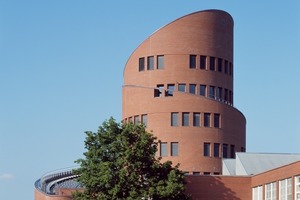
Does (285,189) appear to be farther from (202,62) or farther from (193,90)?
(202,62)

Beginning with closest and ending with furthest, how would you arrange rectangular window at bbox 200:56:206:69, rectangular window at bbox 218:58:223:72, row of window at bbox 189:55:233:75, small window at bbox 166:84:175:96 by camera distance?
small window at bbox 166:84:175:96
row of window at bbox 189:55:233:75
rectangular window at bbox 200:56:206:69
rectangular window at bbox 218:58:223:72

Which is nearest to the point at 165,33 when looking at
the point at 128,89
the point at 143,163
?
the point at 128,89

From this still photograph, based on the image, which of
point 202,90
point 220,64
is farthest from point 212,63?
point 202,90

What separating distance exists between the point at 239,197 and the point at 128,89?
2245cm

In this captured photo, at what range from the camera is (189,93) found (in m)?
73.6

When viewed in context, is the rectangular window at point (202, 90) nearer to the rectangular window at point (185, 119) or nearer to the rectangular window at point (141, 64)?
the rectangular window at point (185, 119)

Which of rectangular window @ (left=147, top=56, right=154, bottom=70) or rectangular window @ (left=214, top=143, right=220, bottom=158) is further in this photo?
rectangular window @ (left=147, top=56, right=154, bottom=70)

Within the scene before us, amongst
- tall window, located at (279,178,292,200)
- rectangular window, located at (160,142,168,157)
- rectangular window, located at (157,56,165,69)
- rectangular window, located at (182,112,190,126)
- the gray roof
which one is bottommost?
tall window, located at (279,178,292,200)

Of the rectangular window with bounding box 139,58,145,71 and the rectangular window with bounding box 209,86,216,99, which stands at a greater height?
the rectangular window with bounding box 139,58,145,71

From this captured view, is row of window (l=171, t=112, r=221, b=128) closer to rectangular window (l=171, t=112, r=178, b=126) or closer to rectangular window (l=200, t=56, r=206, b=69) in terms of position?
rectangular window (l=171, t=112, r=178, b=126)

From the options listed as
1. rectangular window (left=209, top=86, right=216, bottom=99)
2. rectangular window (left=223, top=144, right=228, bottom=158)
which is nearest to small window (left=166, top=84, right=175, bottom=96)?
rectangular window (left=209, top=86, right=216, bottom=99)

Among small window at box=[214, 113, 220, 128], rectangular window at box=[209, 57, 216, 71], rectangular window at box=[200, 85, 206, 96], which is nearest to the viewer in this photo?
small window at box=[214, 113, 220, 128]

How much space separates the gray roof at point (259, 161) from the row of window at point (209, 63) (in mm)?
13289

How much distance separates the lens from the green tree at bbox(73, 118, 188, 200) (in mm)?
51719
